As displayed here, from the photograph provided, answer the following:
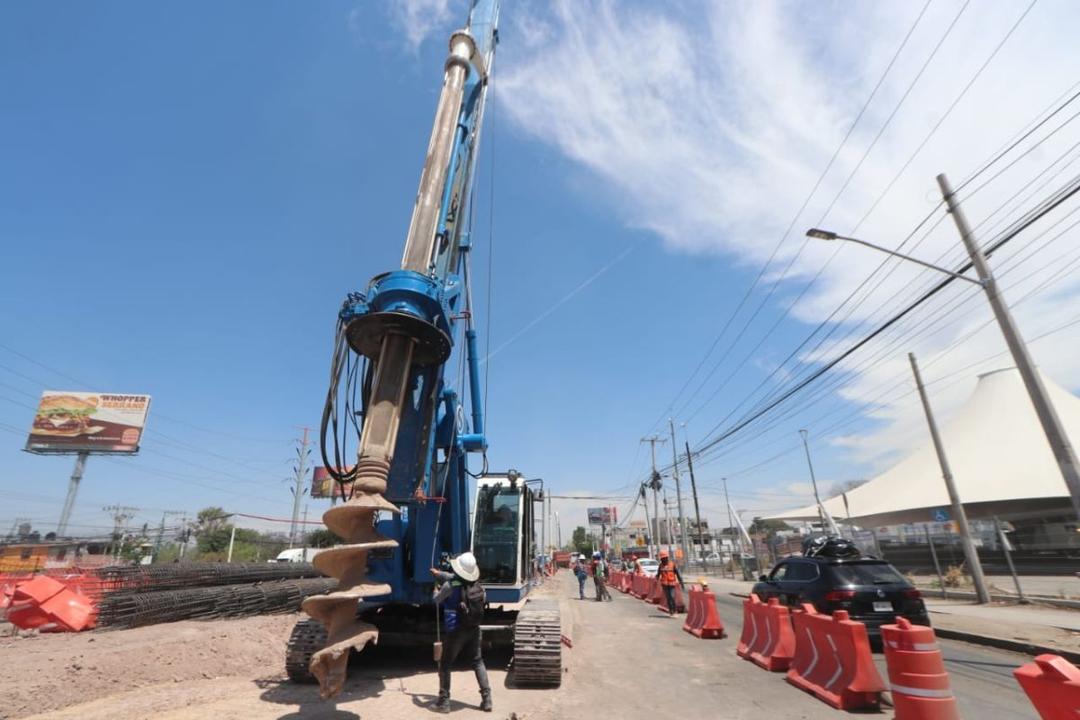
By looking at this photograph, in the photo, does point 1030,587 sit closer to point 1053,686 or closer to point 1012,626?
point 1012,626

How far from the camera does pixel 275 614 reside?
584 inches

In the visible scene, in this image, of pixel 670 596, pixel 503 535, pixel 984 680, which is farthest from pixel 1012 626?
pixel 503 535

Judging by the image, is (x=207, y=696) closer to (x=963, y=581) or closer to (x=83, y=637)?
(x=83, y=637)

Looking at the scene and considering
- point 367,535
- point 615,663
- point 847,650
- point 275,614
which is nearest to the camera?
point 367,535

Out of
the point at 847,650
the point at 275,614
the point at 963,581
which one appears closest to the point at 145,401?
the point at 275,614

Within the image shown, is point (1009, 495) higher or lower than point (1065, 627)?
higher

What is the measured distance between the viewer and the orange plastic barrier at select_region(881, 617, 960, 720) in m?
4.18

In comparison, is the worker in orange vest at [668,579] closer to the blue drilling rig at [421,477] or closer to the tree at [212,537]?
the blue drilling rig at [421,477]

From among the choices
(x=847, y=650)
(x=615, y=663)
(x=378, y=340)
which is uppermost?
(x=378, y=340)

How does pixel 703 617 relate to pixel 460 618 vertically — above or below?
below

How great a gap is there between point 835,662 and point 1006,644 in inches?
223

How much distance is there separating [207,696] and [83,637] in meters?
7.58

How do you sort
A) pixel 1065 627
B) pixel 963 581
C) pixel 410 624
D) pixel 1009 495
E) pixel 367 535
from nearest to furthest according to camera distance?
pixel 367 535, pixel 410 624, pixel 1065 627, pixel 963 581, pixel 1009 495

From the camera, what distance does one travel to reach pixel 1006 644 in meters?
8.84
